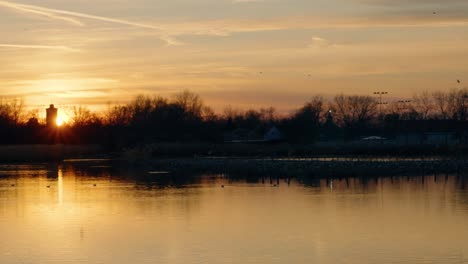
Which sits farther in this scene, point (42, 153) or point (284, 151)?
point (42, 153)

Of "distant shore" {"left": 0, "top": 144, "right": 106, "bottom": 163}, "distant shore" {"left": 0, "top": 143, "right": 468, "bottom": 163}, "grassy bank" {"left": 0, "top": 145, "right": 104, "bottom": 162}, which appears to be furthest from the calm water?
"grassy bank" {"left": 0, "top": 145, "right": 104, "bottom": 162}

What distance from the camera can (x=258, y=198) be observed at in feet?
105

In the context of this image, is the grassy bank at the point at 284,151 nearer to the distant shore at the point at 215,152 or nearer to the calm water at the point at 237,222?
the distant shore at the point at 215,152

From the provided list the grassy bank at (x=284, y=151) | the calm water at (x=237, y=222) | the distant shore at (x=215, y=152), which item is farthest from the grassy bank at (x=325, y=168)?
the grassy bank at (x=284, y=151)

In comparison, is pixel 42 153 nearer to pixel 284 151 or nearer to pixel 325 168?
pixel 284 151

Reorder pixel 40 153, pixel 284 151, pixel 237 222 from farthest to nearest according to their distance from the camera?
pixel 40 153 → pixel 284 151 → pixel 237 222

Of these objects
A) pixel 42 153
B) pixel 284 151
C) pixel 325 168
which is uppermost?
pixel 42 153

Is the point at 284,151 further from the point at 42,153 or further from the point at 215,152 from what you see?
the point at 42,153

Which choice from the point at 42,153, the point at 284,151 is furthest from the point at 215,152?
the point at 42,153

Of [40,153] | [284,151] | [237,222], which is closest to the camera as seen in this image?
[237,222]

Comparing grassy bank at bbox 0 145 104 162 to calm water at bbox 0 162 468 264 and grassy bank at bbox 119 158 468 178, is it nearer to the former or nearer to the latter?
grassy bank at bbox 119 158 468 178

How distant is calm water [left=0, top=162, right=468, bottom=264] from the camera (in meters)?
19.0

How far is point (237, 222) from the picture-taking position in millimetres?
24719

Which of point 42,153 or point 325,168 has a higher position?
point 42,153
